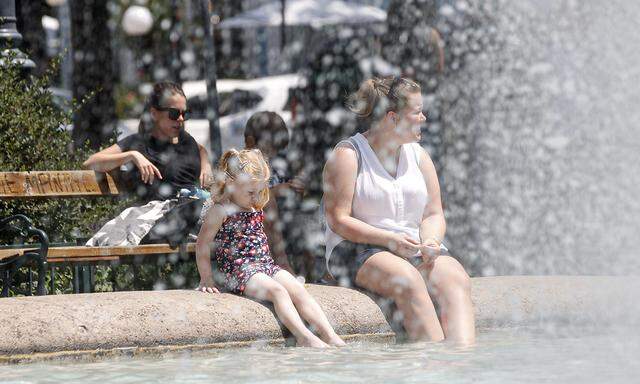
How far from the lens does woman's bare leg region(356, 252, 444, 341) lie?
528 centimetres

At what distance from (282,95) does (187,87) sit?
3.77 meters

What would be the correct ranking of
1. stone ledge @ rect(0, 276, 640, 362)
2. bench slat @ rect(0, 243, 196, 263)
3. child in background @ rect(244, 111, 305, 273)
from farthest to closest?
child in background @ rect(244, 111, 305, 273)
bench slat @ rect(0, 243, 196, 263)
stone ledge @ rect(0, 276, 640, 362)

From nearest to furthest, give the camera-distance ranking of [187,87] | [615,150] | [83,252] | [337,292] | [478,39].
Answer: [337,292]
[83,252]
[478,39]
[615,150]
[187,87]

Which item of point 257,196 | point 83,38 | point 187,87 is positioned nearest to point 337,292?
point 257,196

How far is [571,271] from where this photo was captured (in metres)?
8.09

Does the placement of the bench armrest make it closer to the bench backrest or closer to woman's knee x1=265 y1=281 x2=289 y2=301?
the bench backrest

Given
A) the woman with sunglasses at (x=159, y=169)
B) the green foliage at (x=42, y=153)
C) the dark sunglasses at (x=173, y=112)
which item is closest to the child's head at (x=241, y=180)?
the woman with sunglasses at (x=159, y=169)

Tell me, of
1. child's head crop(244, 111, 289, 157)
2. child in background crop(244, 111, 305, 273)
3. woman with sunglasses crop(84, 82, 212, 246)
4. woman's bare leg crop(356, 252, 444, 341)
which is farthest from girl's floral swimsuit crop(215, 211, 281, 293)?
child's head crop(244, 111, 289, 157)

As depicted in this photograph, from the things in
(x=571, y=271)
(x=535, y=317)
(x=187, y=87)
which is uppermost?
(x=535, y=317)

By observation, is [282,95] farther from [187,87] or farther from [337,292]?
[337,292]

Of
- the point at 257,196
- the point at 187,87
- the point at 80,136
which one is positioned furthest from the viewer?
the point at 187,87

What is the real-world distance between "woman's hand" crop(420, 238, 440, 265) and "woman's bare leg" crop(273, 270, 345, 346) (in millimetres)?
617

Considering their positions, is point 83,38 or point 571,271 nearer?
point 571,271

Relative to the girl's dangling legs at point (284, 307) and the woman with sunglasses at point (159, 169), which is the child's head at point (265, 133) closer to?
the woman with sunglasses at point (159, 169)
